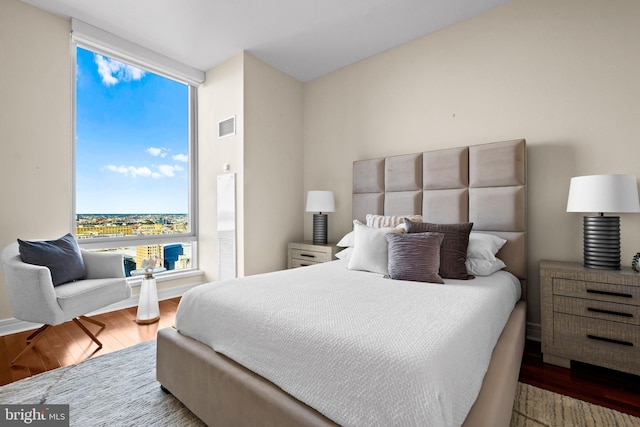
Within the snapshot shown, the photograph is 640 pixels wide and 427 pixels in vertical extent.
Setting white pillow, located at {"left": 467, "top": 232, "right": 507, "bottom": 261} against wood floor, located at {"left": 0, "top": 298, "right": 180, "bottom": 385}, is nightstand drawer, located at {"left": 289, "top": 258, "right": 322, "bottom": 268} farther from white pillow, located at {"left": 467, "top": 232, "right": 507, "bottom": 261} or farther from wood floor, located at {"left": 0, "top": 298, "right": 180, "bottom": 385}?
white pillow, located at {"left": 467, "top": 232, "right": 507, "bottom": 261}

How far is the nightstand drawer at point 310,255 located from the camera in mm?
3307

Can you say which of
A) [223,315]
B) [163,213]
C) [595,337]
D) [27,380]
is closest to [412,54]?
[595,337]

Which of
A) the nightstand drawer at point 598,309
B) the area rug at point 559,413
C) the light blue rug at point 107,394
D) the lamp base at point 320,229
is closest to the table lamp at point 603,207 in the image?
the nightstand drawer at point 598,309

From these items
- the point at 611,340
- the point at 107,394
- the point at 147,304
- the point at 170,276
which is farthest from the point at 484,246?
the point at 170,276

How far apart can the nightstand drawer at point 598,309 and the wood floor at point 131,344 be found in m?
0.39

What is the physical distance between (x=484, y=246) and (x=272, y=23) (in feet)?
9.02

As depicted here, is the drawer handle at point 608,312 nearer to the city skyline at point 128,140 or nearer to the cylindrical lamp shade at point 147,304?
the cylindrical lamp shade at point 147,304

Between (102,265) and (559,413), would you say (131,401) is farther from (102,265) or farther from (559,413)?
(559,413)

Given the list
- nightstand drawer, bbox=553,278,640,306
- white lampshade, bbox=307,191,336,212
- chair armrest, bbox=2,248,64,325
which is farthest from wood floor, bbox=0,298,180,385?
nightstand drawer, bbox=553,278,640,306

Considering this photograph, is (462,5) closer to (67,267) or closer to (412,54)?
(412,54)

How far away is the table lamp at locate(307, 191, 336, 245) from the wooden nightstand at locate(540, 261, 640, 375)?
A: 2082 millimetres

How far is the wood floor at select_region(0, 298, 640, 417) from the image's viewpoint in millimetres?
1711

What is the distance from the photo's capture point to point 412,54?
3104 millimetres

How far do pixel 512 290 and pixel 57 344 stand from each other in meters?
3.40
